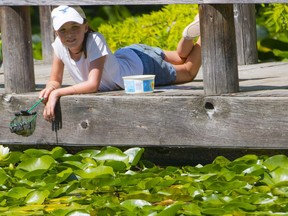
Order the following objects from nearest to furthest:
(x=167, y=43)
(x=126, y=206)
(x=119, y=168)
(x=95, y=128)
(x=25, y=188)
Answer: (x=126, y=206)
(x=25, y=188)
(x=119, y=168)
(x=95, y=128)
(x=167, y=43)

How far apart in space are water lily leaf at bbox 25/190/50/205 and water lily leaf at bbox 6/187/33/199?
8 centimetres

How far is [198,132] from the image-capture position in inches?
229

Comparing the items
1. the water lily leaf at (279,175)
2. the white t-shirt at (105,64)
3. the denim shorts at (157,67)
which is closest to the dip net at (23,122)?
the white t-shirt at (105,64)

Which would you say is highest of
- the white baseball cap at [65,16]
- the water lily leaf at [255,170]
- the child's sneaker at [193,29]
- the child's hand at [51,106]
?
the white baseball cap at [65,16]

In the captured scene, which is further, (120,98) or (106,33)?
(106,33)

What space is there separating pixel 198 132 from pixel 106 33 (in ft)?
10.6

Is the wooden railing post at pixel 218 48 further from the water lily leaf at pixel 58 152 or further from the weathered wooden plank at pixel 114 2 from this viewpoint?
the water lily leaf at pixel 58 152

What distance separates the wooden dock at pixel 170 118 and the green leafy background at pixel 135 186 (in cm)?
12

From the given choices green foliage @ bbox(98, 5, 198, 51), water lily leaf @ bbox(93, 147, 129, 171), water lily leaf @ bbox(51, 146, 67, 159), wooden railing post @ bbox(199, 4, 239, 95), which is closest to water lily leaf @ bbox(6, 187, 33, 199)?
water lily leaf @ bbox(93, 147, 129, 171)

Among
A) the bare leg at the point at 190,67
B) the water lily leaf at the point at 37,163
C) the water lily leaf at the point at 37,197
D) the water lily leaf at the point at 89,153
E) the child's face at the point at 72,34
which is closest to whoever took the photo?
the water lily leaf at the point at 37,197

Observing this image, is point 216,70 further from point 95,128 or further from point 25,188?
point 25,188

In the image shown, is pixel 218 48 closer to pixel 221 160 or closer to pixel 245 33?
pixel 221 160

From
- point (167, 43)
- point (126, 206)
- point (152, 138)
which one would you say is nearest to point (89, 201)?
point (126, 206)

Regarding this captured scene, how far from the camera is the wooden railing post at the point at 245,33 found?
8.12 metres
